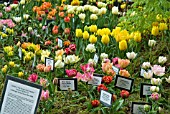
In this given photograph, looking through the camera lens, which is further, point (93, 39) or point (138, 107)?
point (93, 39)

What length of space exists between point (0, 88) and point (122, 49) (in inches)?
45.3

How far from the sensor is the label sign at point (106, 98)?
295cm

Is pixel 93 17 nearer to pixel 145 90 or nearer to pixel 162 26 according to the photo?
pixel 162 26

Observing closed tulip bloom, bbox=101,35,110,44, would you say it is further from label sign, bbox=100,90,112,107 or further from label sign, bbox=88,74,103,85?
label sign, bbox=100,90,112,107

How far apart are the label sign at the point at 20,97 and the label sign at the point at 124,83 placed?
0.77 meters

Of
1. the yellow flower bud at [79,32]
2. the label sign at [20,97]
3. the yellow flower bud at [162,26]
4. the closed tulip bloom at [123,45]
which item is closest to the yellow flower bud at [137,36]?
the closed tulip bloom at [123,45]

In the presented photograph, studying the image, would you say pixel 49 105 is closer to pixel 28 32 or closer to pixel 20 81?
pixel 20 81

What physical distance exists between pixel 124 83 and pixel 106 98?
0.83ft

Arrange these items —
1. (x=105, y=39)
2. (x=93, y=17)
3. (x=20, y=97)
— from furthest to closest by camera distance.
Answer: (x=93, y=17) < (x=105, y=39) < (x=20, y=97)

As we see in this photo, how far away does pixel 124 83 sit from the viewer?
3.17 m

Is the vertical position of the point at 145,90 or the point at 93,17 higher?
the point at 93,17

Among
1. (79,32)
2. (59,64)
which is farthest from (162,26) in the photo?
(59,64)

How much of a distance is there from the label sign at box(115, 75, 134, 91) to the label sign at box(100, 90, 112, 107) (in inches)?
8.6

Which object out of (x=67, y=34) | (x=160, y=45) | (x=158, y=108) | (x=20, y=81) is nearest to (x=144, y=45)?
(x=160, y=45)
